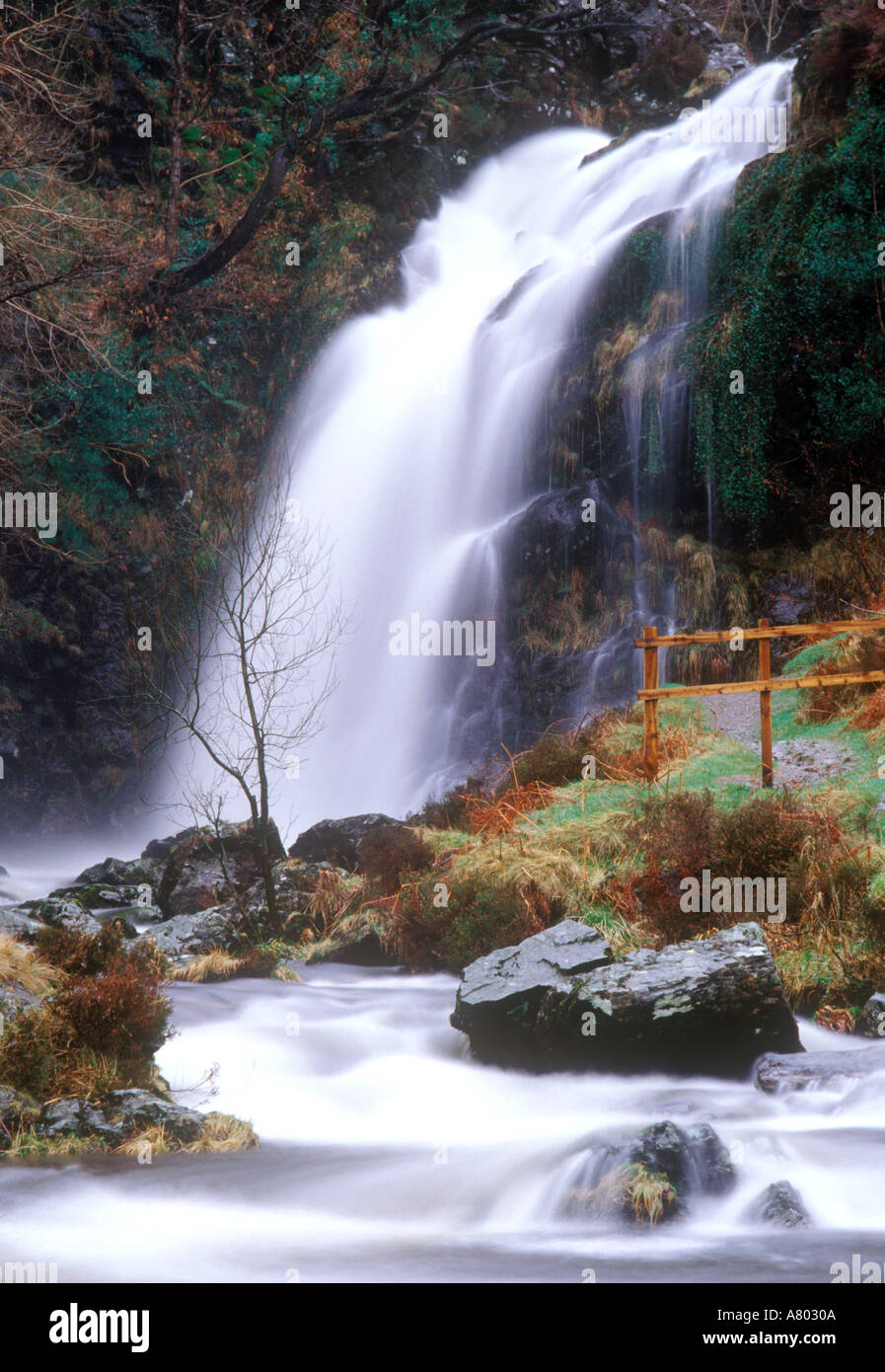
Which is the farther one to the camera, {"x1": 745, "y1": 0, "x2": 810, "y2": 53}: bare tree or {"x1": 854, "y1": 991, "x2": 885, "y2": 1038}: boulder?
{"x1": 745, "y1": 0, "x2": 810, "y2": 53}: bare tree

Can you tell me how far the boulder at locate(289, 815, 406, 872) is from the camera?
13.2m

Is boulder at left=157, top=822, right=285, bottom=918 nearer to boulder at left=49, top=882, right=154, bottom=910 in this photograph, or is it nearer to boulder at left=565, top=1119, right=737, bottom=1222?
boulder at left=49, top=882, right=154, bottom=910

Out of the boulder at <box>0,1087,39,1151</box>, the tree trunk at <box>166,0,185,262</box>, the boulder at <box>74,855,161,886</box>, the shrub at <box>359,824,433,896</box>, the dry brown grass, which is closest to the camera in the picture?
the boulder at <box>0,1087,39,1151</box>

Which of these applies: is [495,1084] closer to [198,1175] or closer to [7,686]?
[198,1175]

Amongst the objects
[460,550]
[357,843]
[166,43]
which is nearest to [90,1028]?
[357,843]

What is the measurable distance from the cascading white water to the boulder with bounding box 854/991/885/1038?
982 centimetres

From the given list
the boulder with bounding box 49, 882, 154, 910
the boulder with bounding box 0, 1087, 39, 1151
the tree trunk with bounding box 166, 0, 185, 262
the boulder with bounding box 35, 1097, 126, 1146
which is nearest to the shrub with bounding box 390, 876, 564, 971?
the boulder with bounding box 35, 1097, 126, 1146

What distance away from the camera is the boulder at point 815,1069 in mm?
6836

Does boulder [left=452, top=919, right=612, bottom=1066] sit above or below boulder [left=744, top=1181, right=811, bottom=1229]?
above

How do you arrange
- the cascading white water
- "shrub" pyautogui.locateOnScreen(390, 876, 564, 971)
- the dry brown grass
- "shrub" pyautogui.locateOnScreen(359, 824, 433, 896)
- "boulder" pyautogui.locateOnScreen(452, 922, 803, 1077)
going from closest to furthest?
"boulder" pyautogui.locateOnScreen(452, 922, 803, 1077) → the dry brown grass → "shrub" pyautogui.locateOnScreen(390, 876, 564, 971) → "shrub" pyautogui.locateOnScreen(359, 824, 433, 896) → the cascading white water

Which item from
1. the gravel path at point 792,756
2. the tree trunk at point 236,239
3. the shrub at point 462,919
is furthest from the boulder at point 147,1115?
the tree trunk at point 236,239

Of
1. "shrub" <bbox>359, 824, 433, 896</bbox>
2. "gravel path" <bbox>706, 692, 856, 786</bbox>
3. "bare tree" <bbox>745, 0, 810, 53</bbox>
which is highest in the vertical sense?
"bare tree" <bbox>745, 0, 810, 53</bbox>

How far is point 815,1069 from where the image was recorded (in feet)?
22.9

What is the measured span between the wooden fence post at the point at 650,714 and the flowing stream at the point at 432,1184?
4.03 metres
